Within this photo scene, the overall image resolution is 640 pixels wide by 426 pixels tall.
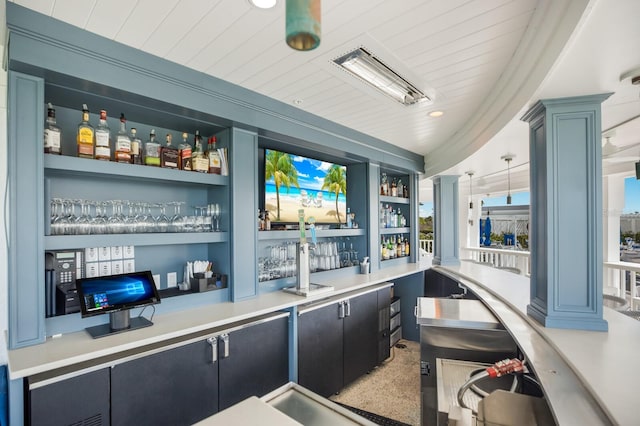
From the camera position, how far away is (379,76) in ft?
7.07

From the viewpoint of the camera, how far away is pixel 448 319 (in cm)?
209

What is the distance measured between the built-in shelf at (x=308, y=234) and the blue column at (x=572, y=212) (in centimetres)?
192

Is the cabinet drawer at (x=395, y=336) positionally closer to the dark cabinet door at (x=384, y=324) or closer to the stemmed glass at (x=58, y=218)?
the dark cabinet door at (x=384, y=324)

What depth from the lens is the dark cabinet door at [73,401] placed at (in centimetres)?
140

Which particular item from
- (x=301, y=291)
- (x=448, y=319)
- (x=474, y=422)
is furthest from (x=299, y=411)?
(x=301, y=291)

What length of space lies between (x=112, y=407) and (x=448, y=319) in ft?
6.31

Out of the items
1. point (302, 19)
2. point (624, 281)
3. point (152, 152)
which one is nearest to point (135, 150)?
point (152, 152)

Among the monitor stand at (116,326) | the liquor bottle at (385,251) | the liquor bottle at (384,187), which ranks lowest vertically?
the monitor stand at (116,326)

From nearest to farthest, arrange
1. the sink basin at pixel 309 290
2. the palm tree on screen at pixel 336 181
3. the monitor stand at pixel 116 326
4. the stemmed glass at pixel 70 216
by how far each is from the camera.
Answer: the monitor stand at pixel 116 326 < the stemmed glass at pixel 70 216 < the sink basin at pixel 309 290 < the palm tree on screen at pixel 336 181

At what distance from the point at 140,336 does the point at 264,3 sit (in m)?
1.75

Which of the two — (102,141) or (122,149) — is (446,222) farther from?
(102,141)

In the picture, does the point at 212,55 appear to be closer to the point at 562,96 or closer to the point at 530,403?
the point at 562,96

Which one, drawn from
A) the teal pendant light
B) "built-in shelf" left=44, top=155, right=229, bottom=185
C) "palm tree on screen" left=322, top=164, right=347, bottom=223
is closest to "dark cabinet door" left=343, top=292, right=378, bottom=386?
"palm tree on screen" left=322, top=164, right=347, bottom=223

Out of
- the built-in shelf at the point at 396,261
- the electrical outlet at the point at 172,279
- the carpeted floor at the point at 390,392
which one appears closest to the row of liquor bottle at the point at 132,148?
the electrical outlet at the point at 172,279
